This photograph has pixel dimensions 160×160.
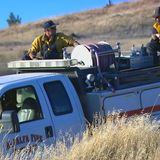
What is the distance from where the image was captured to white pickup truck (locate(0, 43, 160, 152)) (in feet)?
25.9

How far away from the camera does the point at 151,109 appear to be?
9047 millimetres

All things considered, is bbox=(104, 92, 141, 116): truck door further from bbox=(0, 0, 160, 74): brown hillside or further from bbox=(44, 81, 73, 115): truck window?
bbox=(0, 0, 160, 74): brown hillside

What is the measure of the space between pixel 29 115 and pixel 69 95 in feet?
2.26

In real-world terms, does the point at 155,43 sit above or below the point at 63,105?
above

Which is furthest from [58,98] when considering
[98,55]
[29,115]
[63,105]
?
[98,55]

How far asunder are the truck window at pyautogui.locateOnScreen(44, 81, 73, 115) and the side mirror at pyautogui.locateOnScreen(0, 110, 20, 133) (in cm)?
86

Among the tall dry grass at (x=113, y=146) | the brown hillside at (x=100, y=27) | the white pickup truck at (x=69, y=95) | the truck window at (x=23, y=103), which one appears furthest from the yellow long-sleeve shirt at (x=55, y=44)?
the brown hillside at (x=100, y=27)

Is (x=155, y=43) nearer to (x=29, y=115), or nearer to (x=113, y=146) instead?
(x=29, y=115)

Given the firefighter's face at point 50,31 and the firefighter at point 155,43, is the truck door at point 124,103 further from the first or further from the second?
the firefighter's face at point 50,31

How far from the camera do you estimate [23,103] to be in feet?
27.1

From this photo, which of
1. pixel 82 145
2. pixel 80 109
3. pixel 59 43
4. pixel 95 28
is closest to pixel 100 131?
pixel 82 145

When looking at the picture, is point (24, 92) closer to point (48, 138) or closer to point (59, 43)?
point (48, 138)

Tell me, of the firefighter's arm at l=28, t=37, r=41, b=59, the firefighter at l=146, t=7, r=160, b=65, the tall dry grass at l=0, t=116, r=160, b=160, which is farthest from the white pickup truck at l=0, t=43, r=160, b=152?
the firefighter's arm at l=28, t=37, r=41, b=59

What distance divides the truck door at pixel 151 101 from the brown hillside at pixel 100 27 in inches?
1613
